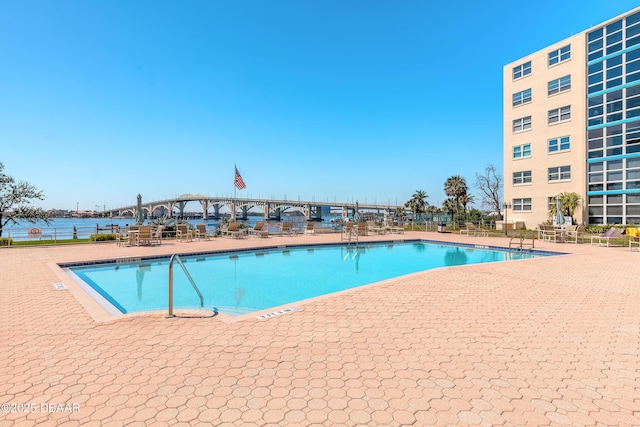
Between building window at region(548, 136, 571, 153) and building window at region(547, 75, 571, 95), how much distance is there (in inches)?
150

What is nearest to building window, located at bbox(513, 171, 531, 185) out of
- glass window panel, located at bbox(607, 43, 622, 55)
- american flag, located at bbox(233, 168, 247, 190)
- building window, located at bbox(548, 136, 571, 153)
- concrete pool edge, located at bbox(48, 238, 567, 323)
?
building window, located at bbox(548, 136, 571, 153)

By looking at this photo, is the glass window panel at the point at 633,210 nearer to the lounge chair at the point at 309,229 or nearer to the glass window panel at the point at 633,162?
the glass window panel at the point at 633,162

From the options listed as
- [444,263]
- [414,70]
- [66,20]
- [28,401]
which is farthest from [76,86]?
[414,70]

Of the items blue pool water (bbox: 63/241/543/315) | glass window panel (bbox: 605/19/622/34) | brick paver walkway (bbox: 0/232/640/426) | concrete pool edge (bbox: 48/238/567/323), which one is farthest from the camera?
glass window panel (bbox: 605/19/622/34)

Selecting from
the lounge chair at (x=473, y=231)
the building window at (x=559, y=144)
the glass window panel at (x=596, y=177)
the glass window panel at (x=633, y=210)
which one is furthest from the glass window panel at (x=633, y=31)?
the lounge chair at (x=473, y=231)

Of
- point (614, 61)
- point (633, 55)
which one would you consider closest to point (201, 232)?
point (614, 61)

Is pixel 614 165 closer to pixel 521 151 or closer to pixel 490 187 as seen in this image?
pixel 521 151

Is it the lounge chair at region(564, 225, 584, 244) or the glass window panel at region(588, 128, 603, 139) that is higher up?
the glass window panel at region(588, 128, 603, 139)

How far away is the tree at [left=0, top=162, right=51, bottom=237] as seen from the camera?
70.4ft

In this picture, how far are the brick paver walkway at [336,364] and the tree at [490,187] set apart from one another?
3938cm

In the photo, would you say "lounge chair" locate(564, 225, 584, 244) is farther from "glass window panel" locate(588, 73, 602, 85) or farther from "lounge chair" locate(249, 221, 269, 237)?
"lounge chair" locate(249, 221, 269, 237)

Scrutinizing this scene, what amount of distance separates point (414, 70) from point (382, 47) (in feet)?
11.6

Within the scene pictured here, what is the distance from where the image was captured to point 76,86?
15438 mm

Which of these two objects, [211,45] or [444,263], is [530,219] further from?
[211,45]
